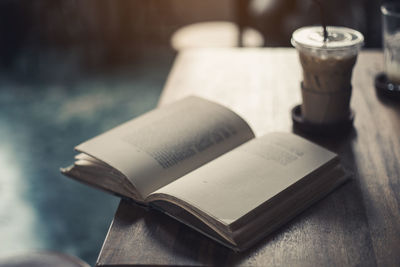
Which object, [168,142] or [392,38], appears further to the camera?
[392,38]

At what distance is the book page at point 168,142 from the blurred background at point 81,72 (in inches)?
34.5

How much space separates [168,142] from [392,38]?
0.55 meters

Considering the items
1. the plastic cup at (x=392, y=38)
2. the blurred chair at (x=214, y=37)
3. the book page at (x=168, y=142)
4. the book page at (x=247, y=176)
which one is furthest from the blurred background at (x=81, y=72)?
the plastic cup at (x=392, y=38)

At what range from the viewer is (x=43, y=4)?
3523mm

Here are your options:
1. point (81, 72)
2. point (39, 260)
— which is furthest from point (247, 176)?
point (81, 72)

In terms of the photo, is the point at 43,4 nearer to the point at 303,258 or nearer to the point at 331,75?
the point at 331,75

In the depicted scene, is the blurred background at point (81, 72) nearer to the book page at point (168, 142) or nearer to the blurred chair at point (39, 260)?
the blurred chair at point (39, 260)

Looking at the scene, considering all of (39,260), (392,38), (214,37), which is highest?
(392,38)

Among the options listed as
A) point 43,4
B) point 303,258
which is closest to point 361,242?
point 303,258

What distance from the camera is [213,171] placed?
0.78 metres

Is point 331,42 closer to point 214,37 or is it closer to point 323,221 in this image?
point 323,221

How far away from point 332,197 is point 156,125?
0.34 meters

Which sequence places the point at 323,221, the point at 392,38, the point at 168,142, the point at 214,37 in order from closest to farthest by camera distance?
the point at 323,221 < the point at 168,142 < the point at 392,38 < the point at 214,37

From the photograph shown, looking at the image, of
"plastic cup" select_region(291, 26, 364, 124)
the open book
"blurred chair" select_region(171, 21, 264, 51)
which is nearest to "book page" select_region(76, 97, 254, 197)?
Answer: the open book
